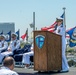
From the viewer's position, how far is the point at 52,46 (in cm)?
1170

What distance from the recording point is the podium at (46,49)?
11.5m

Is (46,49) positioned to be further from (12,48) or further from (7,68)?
(7,68)

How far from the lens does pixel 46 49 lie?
37.7ft

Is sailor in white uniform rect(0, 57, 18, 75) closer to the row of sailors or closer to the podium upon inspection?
the podium

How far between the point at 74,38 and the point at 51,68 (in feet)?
15.3

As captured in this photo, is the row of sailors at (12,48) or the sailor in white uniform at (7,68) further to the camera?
the row of sailors at (12,48)

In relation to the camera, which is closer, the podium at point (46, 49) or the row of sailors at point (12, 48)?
the podium at point (46, 49)

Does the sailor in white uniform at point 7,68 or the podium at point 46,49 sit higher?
the podium at point 46,49

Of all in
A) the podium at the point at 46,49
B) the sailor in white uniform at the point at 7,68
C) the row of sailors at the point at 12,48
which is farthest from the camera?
the row of sailors at the point at 12,48

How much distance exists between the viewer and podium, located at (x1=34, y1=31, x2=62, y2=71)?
1149 centimetres

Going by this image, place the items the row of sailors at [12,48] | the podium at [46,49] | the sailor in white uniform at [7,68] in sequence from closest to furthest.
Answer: the sailor in white uniform at [7,68]
the podium at [46,49]
the row of sailors at [12,48]

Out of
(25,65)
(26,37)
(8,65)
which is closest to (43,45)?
(25,65)

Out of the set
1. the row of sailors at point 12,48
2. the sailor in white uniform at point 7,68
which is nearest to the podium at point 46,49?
the row of sailors at point 12,48

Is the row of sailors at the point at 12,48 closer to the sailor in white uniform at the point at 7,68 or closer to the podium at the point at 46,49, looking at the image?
the podium at the point at 46,49
